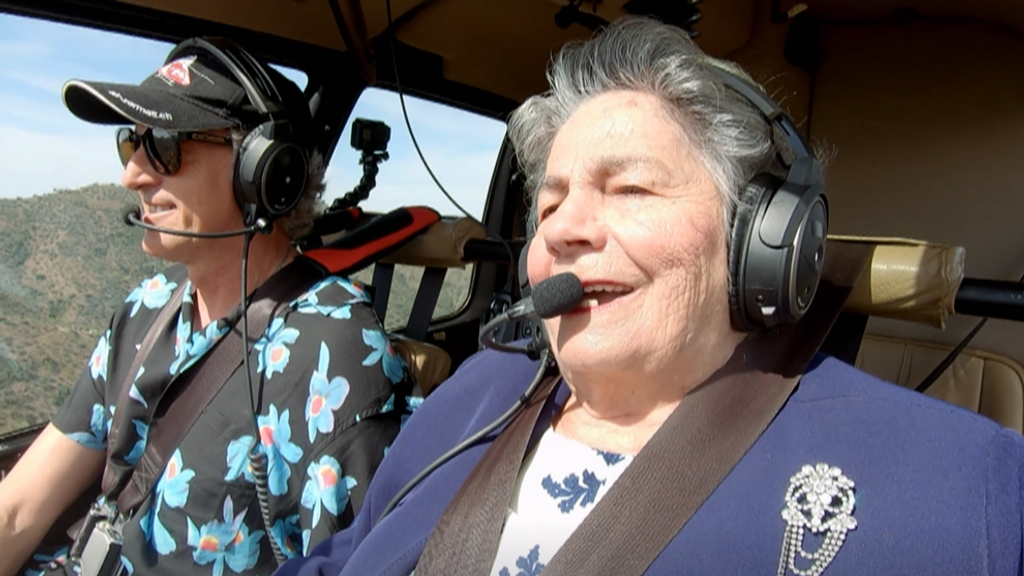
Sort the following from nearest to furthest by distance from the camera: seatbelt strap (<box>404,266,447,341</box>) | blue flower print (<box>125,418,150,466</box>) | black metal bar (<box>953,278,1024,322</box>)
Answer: black metal bar (<box>953,278,1024,322</box>) → blue flower print (<box>125,418,150,466</box>) → seatbelt strap (<box>404,266,447,341</box>)

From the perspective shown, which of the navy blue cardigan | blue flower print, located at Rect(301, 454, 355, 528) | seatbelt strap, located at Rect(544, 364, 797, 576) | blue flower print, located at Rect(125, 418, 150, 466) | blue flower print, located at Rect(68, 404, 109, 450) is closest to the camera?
the navy blue cardigan

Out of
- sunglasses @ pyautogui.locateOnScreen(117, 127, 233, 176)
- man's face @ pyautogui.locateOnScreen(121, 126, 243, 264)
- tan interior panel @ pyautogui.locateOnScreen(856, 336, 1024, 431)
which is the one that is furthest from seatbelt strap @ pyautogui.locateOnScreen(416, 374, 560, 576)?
tan interior panel @ pyautogui.locateOnScreen(856, 336, 1024, 431)

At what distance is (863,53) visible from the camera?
236cm

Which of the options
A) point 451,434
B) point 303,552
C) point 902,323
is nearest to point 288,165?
point 451,434

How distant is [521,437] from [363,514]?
1.19 ft

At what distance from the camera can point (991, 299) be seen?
115 cm

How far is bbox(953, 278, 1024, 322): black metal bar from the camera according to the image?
1.13m

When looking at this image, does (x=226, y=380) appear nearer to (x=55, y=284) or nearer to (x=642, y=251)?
(x=55, y=284)

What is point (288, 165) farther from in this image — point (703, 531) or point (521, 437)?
point (703, 531)

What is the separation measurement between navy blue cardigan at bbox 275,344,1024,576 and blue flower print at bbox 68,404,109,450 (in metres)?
1.02

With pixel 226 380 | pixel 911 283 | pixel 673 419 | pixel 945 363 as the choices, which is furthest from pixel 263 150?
pixel 945 363

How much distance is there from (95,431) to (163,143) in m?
0.74

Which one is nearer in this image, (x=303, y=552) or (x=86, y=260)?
(x=303, y=552)

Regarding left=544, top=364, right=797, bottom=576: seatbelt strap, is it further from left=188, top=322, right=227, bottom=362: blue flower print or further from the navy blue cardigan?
left=188, top=322, right=227, bottom=362: blue flower print
